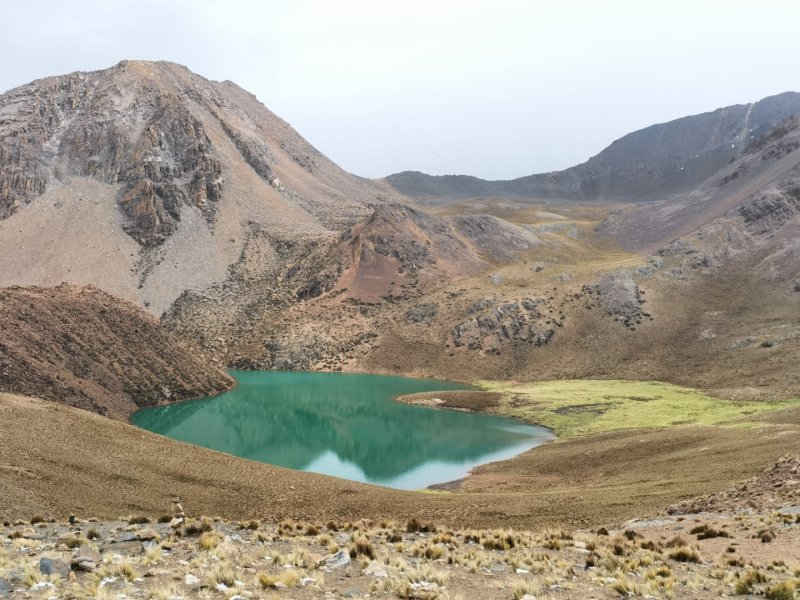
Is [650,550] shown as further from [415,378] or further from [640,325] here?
[640,325]

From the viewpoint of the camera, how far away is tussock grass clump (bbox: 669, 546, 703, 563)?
14945 mm

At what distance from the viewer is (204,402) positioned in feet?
232

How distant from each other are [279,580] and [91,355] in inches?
2314

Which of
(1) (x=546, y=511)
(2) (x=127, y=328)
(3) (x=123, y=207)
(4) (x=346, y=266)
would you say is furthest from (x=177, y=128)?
(1) (x=546, y=511)

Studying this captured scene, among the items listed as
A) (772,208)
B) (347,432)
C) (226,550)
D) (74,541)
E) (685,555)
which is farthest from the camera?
(772,208)

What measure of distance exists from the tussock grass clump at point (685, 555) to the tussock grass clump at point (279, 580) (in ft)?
31.3

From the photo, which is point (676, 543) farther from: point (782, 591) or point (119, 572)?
point (119, 572)

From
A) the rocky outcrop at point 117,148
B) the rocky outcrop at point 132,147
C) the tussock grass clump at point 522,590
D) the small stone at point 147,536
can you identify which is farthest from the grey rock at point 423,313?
the tussock grass clump at point 522,590

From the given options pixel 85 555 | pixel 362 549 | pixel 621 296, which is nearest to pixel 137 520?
pixel 85 555

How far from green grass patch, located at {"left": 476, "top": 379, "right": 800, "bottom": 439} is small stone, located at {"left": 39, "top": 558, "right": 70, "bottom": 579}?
44.3 m

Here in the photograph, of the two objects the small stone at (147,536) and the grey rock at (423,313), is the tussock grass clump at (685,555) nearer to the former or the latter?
the small stone at (147,536)

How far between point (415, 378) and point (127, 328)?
44.7 m

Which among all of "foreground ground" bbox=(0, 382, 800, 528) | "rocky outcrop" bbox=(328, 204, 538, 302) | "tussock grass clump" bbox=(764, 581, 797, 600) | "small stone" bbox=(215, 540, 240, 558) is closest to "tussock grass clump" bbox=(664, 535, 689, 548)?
"tussock grass clump" bbox=(764, 581, 797, 600)

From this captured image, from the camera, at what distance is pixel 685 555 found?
49.4 ft
